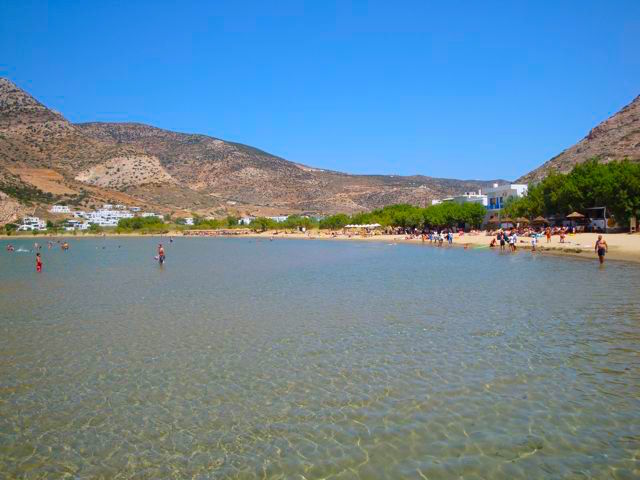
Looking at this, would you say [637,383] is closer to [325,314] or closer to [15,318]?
[325,314]

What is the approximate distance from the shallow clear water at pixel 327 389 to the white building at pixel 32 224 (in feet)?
373

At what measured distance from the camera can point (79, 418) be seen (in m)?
8.00

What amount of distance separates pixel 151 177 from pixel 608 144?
128m

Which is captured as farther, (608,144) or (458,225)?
(608,144)

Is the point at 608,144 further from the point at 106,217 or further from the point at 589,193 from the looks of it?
the point at 106,217

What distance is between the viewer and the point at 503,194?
94.0 m

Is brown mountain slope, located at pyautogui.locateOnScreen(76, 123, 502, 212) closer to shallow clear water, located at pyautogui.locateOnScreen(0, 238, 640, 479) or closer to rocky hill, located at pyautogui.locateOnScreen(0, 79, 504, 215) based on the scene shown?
rocky hill, located at pyautogui.locateOnScreen(0, 79, 504, 215)

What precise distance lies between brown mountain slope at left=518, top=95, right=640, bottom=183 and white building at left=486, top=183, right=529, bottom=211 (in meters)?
11.5

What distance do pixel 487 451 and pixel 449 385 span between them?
7.88ft

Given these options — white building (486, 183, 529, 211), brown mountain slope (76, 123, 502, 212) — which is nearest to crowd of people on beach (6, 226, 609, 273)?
white building (486, 183, 529, 211)

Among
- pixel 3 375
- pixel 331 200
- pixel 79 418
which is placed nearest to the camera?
pixel 79 418

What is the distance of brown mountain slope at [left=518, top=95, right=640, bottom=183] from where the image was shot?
99812 mm

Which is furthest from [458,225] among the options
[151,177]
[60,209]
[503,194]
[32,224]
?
[151,177]

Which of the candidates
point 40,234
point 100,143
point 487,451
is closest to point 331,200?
point 100,143
